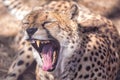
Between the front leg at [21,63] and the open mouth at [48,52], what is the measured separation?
0.92 m

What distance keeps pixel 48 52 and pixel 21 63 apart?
1.00m

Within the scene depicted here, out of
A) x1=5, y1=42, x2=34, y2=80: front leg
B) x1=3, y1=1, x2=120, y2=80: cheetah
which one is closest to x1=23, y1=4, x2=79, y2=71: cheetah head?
x1=3, y1=1, x2=120, y2=80: cheetah

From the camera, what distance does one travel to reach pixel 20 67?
3.66 metres

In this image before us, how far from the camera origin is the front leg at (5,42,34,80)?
365cm

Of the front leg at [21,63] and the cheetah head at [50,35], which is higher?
the cheetah head at [50,35]

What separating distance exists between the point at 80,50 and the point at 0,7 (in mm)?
2153

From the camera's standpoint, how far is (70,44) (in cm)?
272

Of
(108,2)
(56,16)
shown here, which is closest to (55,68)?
(56,16)

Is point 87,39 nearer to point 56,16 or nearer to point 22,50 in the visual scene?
point 56,16

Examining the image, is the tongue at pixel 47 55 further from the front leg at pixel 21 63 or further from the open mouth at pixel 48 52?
the front leg at pixel 21 63

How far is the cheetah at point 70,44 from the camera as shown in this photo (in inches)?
104

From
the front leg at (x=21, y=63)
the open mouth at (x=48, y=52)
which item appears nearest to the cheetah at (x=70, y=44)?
the open mouth at (x=48, y=52)

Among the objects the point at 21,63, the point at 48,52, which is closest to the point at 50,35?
the point at 48,52

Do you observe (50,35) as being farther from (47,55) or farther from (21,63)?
(21,63)
